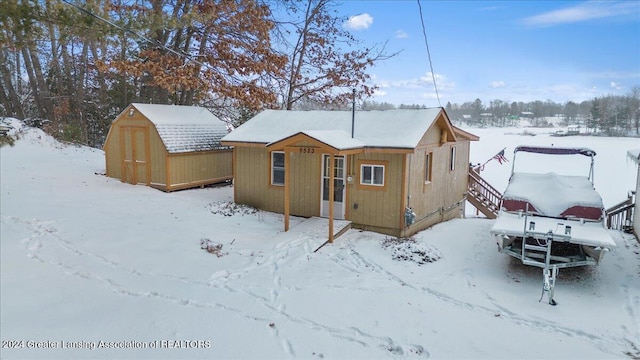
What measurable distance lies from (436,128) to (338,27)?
551 inches

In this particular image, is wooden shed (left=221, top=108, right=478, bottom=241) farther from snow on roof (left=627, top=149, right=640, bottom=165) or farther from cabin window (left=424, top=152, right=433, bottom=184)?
snow on roof (left=627, top=149, right=640, bottom=165)

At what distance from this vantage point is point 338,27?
79.2 ft

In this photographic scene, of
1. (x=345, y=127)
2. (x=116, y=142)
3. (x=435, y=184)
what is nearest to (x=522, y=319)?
(x=435, y=184)

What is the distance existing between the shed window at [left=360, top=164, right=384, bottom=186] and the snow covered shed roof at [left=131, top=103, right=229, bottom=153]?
6671 mm

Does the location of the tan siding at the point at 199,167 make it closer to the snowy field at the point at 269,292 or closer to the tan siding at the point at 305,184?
the snowy field at the point at 269,292

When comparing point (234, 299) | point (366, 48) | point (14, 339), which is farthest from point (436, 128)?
point (366, 48)

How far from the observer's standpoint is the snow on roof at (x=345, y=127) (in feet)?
34.5

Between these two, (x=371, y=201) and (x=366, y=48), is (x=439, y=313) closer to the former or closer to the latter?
(x=371, y=201)

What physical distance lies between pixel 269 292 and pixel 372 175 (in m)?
4.74

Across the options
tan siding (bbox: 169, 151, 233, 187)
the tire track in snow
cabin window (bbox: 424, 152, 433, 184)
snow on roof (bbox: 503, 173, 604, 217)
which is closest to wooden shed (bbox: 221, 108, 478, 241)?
cabin window (bbox: 424, 152, 433, 184)

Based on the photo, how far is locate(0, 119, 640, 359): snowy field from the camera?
564cm

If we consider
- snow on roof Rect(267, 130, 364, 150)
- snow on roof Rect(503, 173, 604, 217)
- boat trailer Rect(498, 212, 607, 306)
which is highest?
snow on roof Rect(267, 130, 364, 150)

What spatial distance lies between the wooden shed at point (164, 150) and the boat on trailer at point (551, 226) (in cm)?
1015

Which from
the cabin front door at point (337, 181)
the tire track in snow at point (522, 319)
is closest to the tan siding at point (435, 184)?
the cabin front door at point (337, 181)
